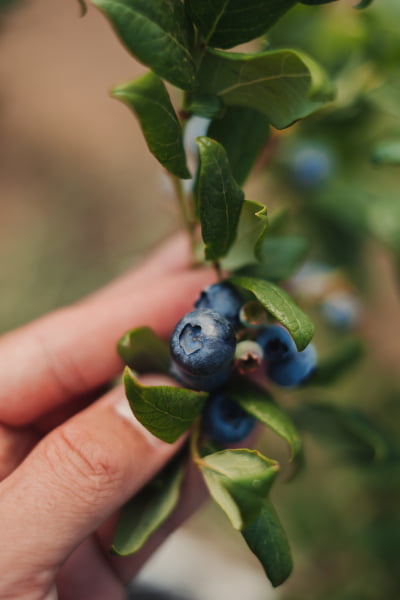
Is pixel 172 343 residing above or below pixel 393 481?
above

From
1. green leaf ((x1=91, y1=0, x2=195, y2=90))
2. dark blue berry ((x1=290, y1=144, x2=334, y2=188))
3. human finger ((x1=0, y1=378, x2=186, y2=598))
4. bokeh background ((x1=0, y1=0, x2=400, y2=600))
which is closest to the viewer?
green leaf ((x1=91, y1=0, x2=195, y2=90))

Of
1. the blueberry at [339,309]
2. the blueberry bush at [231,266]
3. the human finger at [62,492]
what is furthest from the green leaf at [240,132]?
the blueberry at [339,309]

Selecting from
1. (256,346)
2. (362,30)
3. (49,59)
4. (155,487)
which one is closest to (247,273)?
(256,346)

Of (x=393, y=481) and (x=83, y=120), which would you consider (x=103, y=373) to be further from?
(x=83, y=120)

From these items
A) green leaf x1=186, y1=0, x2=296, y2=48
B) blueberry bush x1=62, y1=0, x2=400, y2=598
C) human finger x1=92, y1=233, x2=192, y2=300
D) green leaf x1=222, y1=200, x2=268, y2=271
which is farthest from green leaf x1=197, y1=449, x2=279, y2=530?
human finger x1=92, y1=233, x2=192, y2=300

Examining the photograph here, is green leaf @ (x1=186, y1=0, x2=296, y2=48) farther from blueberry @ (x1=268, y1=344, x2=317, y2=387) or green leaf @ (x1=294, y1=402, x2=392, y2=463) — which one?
green leaf @ (x1=294, y1=402, x2=392, y2=463)

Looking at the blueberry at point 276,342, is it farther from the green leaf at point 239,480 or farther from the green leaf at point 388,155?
the green leaf at point 388,155
